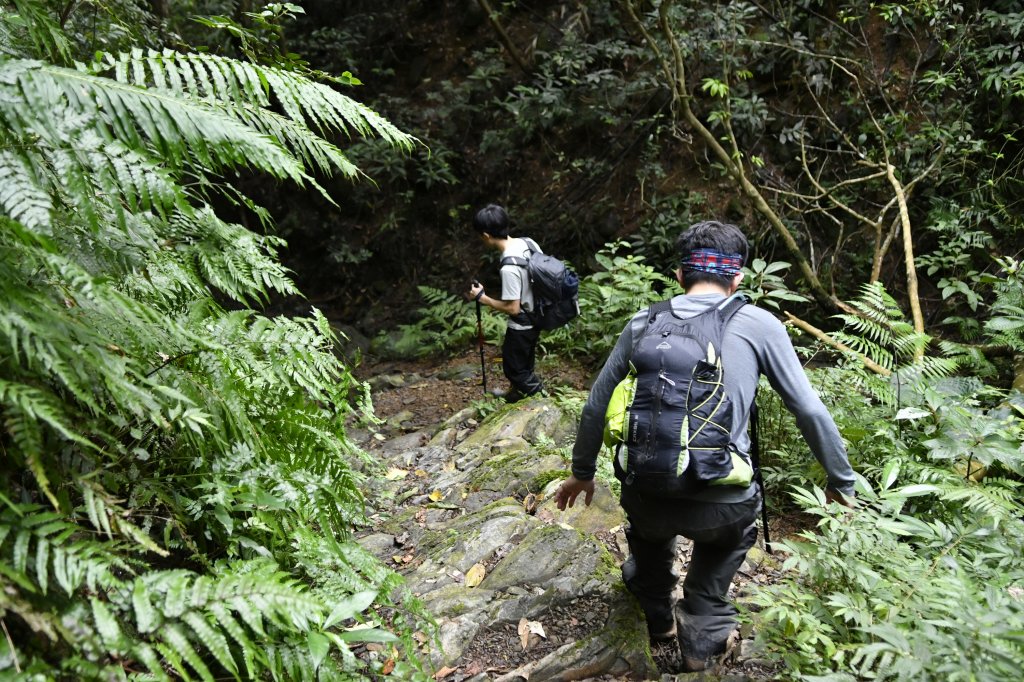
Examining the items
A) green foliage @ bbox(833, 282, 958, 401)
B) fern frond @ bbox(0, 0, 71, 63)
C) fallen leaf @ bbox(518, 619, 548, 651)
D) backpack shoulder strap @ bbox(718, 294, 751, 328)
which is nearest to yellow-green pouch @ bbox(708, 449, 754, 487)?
backpack shoulder strap @ bbox(718, 294, 751, 328)

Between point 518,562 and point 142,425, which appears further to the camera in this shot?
point 518,562

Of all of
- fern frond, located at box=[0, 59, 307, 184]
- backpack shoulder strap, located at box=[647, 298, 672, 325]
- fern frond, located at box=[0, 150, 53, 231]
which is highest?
fern frond, located at box=[0, 59, 307, 184]

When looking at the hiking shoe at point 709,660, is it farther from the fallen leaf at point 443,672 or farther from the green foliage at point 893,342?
the green foliage at point 893,342

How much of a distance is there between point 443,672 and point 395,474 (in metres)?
2.92

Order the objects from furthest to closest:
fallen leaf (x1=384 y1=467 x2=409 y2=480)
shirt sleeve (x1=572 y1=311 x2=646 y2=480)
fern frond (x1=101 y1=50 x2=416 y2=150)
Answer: fallen leaf (x1=384 y1=467 x2=409 y2=480) < shirt sleeve (x1=572 y1=311 x2=646 y2=480) < fern frond (x1=101 y1=50 x2=416 y2=150)

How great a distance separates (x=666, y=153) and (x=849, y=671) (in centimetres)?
966

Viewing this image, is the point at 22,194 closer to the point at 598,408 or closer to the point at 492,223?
the point at 598,408

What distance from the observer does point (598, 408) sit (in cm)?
307

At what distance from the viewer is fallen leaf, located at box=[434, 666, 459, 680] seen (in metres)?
2.95

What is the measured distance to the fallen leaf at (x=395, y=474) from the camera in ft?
18.8

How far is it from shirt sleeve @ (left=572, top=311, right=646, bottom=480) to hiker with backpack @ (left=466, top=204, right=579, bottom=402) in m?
3.27

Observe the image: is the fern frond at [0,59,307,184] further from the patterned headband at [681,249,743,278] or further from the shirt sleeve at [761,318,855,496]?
the shirt sleeve at [761,318,855,496]

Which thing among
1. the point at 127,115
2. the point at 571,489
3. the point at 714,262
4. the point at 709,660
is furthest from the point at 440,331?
the point at 127,115

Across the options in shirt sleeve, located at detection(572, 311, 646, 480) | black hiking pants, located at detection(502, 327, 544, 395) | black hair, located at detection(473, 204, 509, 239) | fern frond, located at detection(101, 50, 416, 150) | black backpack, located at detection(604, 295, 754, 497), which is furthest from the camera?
black hiking pants, located at detection(502, 327, 544, 395)
